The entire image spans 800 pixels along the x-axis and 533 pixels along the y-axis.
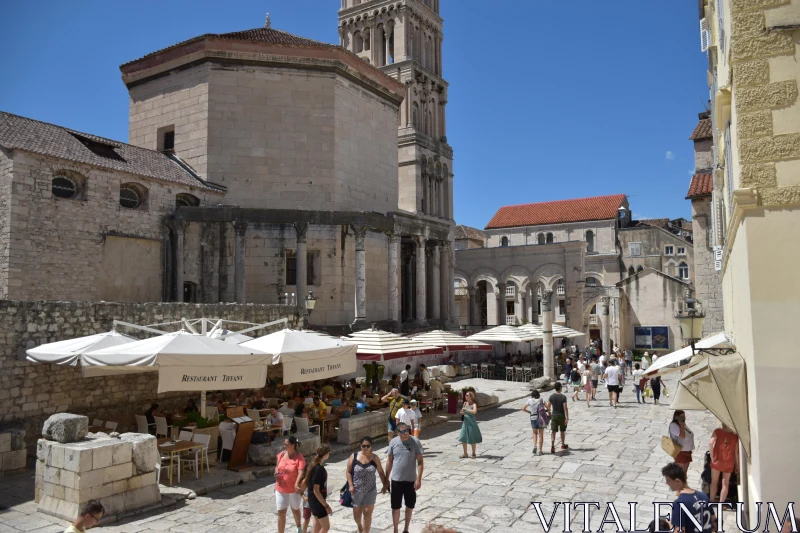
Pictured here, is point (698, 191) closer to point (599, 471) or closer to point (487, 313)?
point (599, 471)

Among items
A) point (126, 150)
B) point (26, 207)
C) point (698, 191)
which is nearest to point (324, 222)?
point (126, 150)

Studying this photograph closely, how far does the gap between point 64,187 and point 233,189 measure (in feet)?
25.5

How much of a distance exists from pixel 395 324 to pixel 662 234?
40.0m

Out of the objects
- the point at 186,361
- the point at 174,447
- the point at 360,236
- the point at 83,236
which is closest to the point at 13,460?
the point at 174,447

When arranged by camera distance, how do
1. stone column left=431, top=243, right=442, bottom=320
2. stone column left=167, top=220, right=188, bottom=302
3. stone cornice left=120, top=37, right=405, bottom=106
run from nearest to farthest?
stone column left=167, top=220, right=188, bottom=302
stone cornice left=120, top=37, right=405, bottom=106
stone column left=431, top=243, right=442, bottom=320

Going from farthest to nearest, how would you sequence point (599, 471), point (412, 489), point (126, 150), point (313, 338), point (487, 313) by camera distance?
point (487, 313) < point (126, 150) < point (313, 338) < point (599, 471) < point (412, 489)

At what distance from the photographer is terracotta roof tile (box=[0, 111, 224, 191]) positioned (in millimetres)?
19969

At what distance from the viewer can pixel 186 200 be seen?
83.4 ft

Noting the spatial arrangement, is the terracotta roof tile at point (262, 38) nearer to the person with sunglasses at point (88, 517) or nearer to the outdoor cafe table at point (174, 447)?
the outdoor cafe table at point (174, 447)

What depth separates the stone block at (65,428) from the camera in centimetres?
927

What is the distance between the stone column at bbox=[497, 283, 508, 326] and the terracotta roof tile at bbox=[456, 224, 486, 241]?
69.6 ft

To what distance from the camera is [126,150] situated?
979 inches

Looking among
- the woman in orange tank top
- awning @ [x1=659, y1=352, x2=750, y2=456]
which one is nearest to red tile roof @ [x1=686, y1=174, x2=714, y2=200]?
the woman in orange tank top

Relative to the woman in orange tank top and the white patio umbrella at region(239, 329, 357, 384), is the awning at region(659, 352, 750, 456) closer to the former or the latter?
the woman in orange tank top
